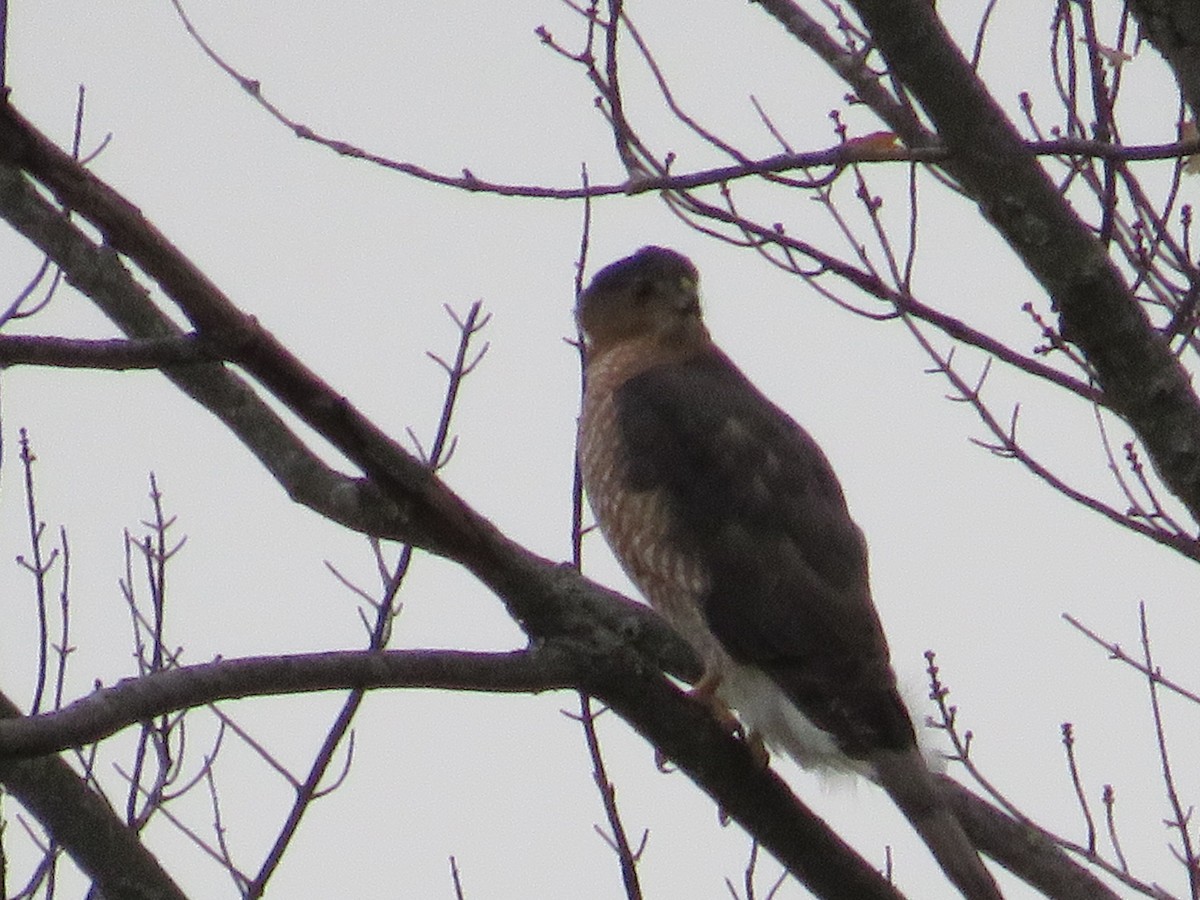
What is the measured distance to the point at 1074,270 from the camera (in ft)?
8.68

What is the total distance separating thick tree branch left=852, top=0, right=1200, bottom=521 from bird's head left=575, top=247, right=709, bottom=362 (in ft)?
9.56

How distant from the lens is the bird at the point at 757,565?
4051mm

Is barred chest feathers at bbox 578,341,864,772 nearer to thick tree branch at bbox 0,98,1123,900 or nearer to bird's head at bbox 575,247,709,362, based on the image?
bird's head at bbox 575,247,709,362

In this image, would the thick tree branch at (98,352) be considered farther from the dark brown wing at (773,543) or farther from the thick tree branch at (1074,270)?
the dark brown wing at (773,543)

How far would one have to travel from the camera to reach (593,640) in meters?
2.84

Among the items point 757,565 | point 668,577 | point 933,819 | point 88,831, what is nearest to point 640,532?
point 668,577

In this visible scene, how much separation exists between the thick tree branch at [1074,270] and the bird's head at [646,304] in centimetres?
291

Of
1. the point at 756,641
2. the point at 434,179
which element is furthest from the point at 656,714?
the point at 756,641

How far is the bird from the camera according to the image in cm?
405

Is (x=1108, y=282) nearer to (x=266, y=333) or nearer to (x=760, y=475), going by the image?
(x=266, y=333)

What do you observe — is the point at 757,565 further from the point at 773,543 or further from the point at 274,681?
the point at 274,681

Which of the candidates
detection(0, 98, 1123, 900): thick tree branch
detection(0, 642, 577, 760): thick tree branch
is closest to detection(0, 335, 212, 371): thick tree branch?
detection(0, 98, 1123, 900): thick tree branch

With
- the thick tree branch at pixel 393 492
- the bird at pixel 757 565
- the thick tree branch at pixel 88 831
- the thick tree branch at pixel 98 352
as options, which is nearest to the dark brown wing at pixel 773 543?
the bird at pixel 757 565

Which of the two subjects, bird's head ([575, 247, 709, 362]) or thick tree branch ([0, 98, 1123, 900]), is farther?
bird's head ([575, 247, 709, 362])
